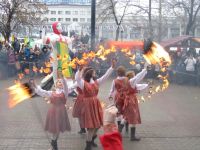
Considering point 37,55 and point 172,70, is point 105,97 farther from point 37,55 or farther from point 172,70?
point 37,55

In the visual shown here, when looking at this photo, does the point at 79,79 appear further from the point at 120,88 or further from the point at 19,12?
the point at 19,12

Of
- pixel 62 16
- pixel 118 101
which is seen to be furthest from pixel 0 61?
pixel 62 16

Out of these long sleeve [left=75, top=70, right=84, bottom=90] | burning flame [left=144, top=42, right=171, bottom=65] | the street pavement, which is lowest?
the street pavement

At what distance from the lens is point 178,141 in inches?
359

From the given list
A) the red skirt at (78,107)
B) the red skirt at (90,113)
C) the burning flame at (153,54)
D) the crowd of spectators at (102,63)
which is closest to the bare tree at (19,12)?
the crowd of spectators at (102,63)

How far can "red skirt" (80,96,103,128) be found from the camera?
820 cm

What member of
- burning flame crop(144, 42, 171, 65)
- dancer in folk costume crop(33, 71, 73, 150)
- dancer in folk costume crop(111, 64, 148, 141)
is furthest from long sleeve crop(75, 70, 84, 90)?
burning flame crop(144, 42, 171, 65)

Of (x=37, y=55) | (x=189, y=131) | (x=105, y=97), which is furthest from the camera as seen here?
(x=37, y=55)

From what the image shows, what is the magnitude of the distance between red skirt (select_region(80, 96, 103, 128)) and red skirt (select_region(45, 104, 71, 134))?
0.43 m

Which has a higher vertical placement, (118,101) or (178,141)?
(118,101)

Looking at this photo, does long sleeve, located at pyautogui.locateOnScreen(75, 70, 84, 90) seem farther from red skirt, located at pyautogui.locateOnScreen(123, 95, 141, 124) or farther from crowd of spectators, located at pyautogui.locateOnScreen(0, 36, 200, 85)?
crowd of spectators, located at pyautogui.locateOnScreen(0, 36, 200, 85)

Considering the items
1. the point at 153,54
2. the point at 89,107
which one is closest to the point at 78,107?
the point at 89,107

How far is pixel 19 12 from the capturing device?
93.1 feet

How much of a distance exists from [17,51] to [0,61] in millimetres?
1930
